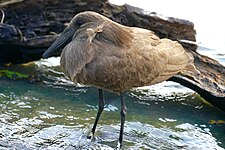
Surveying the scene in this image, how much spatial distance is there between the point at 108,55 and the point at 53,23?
1823 millimetres

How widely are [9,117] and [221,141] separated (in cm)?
205

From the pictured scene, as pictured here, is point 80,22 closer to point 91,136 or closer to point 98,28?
point 98,28

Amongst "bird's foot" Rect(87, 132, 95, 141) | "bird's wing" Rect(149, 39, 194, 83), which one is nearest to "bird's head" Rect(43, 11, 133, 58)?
"bird's wing" Rect(149, 39, 194, 83)

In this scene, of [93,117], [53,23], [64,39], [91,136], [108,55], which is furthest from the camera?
[53,23]

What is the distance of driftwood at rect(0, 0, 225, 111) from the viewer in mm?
6535

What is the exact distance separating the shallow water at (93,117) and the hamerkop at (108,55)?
432 millimetres

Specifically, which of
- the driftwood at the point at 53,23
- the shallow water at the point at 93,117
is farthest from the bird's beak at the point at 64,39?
the driftwood at the point at 53,23

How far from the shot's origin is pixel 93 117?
620cm

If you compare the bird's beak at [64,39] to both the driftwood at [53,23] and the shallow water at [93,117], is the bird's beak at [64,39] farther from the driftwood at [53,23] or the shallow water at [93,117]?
the driftwood at [53,23]

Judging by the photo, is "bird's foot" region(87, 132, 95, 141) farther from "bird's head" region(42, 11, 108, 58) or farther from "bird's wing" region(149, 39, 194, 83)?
"bird's head" region(42, 11, 108, 58)

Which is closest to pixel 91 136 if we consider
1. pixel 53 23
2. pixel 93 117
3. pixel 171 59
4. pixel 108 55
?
pixel 93 117

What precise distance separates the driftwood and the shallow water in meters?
0.46

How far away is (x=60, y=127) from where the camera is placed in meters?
5.83

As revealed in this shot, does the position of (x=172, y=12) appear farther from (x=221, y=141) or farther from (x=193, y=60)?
(x=221, y=141)
